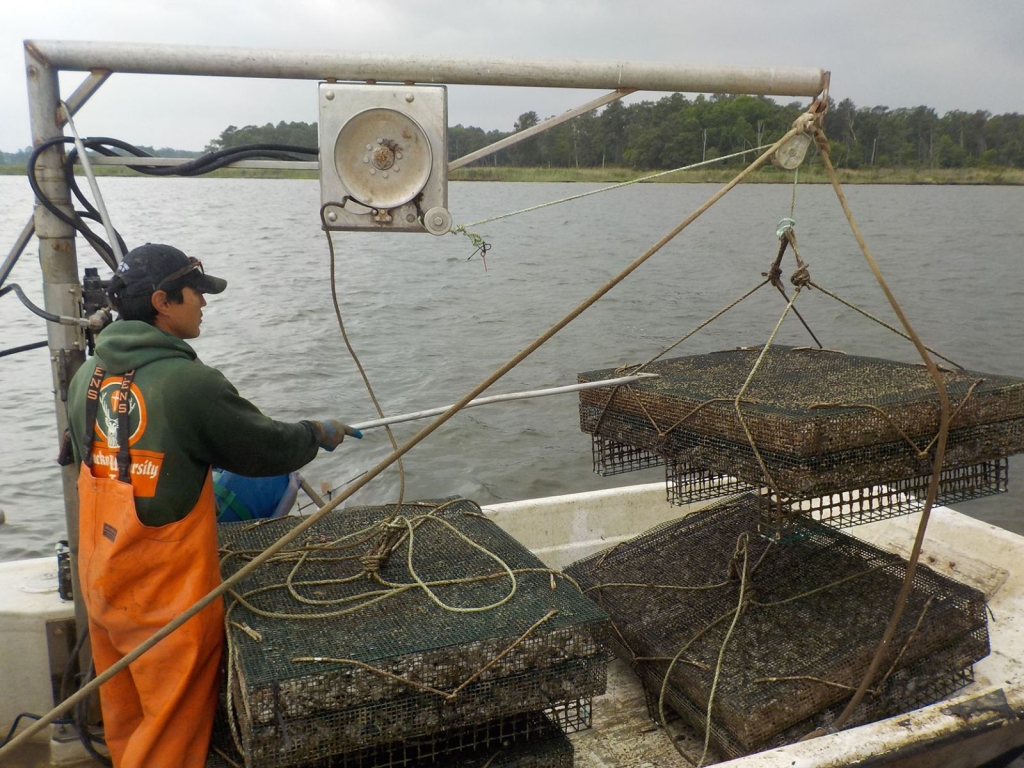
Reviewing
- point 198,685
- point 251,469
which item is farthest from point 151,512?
point 198,685

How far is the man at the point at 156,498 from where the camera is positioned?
2379 millimetres

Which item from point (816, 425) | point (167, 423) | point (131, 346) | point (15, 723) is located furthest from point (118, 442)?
point (816, 425)

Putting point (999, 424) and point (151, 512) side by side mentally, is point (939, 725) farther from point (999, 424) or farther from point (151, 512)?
point (151, 512)

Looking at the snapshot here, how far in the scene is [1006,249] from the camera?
2291cm

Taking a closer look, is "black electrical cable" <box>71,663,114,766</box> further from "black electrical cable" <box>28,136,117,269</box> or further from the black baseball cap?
"black electrical cable" <box>28,136,117,269</box>

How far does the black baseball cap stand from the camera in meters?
2.53

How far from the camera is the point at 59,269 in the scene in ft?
9.49

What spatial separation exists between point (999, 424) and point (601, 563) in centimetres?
168

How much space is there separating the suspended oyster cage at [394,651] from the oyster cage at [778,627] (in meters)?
0.76

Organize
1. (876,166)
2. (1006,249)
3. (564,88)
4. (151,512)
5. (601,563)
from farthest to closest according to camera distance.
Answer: (876,166)
(1006,249)
(601,563)
(564,88)
(151,512)

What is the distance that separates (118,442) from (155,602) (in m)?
0.46

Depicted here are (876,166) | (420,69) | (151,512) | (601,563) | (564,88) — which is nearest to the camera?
(151,512)

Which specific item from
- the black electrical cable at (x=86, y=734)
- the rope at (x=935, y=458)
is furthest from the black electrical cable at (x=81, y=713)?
the rope at (x=935, y=458)

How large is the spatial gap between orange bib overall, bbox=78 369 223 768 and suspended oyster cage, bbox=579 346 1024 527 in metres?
1.71
